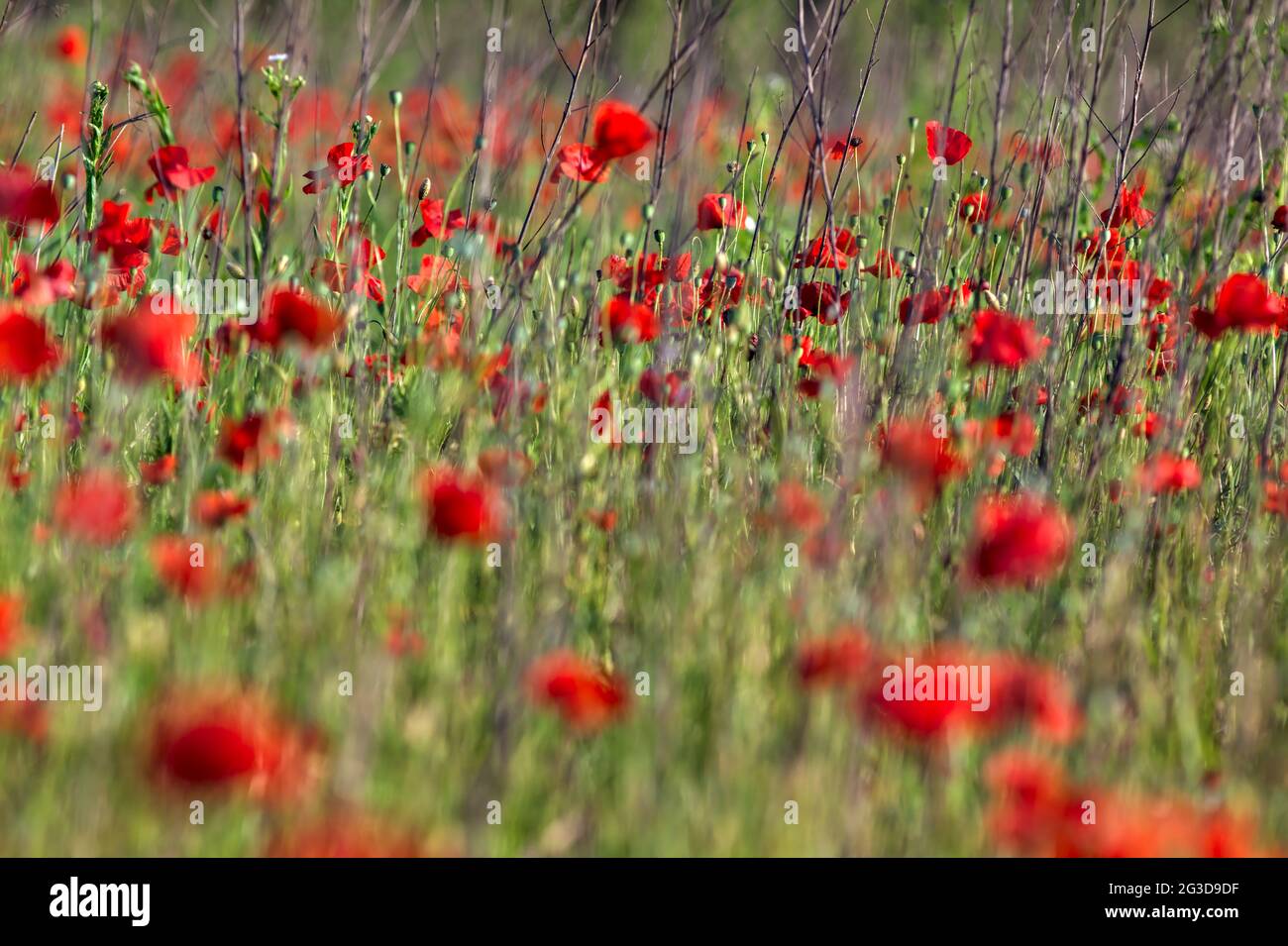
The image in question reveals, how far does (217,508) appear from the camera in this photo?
1618 millimetres

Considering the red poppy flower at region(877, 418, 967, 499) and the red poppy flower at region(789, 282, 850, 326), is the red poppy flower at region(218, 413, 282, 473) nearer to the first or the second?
the red poppy flower at region(877, 418, 967, 499)

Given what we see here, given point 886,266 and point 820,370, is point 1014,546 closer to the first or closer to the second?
point 820,370

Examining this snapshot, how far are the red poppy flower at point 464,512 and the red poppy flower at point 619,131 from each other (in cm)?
67

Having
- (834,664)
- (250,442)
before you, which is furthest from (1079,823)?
(250,442)

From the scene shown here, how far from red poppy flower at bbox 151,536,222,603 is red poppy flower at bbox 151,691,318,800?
0.62ft

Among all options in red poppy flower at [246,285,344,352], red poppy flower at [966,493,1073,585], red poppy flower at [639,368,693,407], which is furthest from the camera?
red poppy flower at [639,368,693,407]

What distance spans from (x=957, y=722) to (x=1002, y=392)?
1198 mm

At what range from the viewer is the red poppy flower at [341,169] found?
2.20 m

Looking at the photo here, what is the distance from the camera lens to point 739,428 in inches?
88.7

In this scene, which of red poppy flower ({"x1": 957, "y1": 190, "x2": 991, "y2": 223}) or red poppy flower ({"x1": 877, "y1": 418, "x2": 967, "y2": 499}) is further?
red poppy flower ({"x1": 957, "y1": 190, "x2": 991, "y2": 223})

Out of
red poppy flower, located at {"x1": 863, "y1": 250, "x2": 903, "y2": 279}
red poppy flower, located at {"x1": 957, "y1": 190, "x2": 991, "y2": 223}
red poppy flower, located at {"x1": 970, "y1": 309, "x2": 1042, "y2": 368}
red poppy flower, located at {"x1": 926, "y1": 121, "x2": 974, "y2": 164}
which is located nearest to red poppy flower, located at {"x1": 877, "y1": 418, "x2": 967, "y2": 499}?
red poppy flower, located at {"x1": 970, "y1": 309, "x2": 1042, "y2": 368}

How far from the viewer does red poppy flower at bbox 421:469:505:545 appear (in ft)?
4.71

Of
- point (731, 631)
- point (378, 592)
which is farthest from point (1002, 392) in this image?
point (378, 592)
